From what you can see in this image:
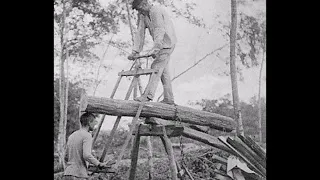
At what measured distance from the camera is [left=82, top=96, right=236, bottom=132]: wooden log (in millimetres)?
4816

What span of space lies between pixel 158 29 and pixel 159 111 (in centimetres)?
115

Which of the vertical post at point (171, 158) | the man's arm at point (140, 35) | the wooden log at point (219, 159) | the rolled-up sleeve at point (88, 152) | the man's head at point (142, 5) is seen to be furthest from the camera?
the wooden log at point (219, 159)

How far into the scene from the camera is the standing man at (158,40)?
535cm

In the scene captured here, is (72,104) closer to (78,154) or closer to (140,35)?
(140,35)

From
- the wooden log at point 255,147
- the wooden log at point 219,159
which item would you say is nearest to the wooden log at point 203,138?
the wooden log at point 255,147

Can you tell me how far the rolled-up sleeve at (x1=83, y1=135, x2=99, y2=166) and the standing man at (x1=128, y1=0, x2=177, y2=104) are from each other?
106 centimetres

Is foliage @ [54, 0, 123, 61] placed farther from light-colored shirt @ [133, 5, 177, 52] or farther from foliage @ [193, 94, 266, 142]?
foliage @ [193, 94, 266, 142]

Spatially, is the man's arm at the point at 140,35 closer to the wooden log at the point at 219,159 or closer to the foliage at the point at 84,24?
the foliage at the point at 84,24

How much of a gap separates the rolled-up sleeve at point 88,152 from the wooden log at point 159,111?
0.43 meters

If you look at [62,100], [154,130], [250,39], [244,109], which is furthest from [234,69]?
[62,100]

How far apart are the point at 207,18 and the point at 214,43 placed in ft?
4.53

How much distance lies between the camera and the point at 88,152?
14.5 feet

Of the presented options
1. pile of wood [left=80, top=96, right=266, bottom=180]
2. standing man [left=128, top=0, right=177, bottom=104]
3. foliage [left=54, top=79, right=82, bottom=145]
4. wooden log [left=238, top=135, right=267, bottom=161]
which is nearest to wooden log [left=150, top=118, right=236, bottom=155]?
pile of wood [left=80, top=96, right=266, bottom=180]
